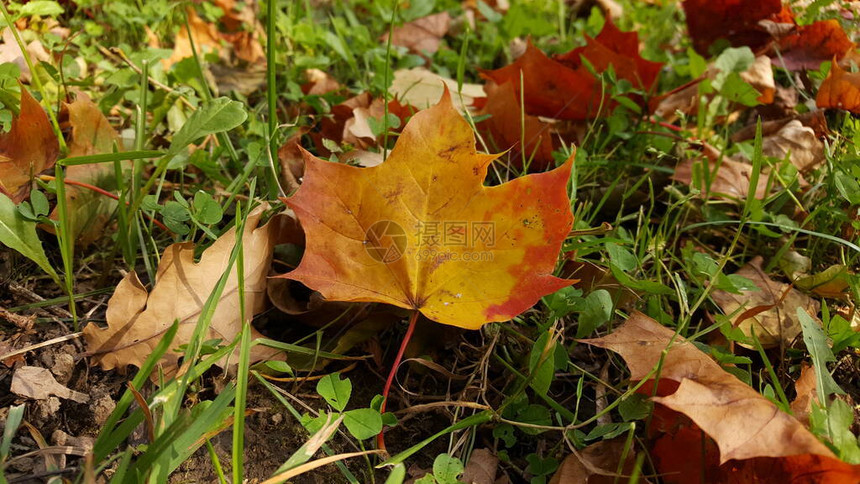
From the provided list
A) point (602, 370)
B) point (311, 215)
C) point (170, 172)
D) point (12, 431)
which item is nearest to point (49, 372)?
point (12, 431)

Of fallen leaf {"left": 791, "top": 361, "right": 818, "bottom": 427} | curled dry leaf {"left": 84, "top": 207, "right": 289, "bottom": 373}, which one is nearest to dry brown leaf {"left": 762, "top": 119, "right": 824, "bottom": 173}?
fallen leaf {"left": 791, "top": 361, "right": 818, "bottom": 427}

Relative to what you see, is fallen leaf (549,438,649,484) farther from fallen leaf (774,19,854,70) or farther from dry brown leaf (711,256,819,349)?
fallen leaf (774,19,854,70)

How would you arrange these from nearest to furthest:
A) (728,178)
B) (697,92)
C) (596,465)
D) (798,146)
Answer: (596,465) → (728,178) → (798,146) → (697,92)

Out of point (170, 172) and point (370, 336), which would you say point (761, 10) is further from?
point (170, 172)

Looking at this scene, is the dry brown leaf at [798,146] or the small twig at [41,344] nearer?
the small twig at [41,344]

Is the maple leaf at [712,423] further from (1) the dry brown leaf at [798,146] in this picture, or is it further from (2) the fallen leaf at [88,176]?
(2) the fallen leaf at [88,176]

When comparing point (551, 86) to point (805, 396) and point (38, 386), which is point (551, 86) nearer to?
point (805, 396)

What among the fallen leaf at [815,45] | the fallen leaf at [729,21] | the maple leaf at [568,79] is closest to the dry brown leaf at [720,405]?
the maple leaf at [568,79]

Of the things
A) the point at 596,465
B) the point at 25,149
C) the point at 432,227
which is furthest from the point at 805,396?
the point at 25,149
